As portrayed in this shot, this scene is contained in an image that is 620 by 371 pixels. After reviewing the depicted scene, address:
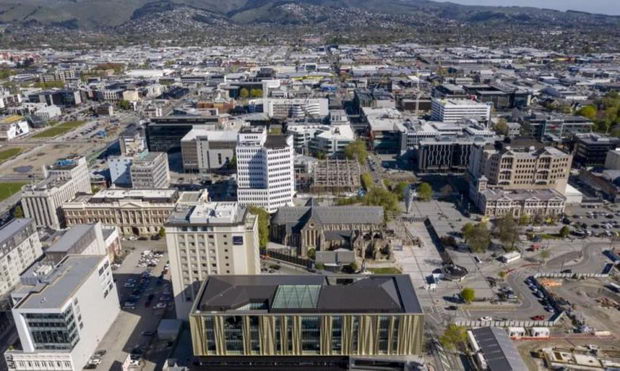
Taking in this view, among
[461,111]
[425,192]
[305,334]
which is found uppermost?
[461,111]

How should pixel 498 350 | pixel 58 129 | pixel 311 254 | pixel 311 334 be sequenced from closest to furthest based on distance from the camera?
pixel 311 334 → pixel 498 350 → pixel 311 254 → pixel 58 129

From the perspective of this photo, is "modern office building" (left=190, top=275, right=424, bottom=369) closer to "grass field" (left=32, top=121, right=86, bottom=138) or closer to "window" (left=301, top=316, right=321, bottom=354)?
"window" (left=301, top=316, right=321, bottom=354)

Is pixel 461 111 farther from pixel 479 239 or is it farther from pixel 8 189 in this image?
pixel 8 189

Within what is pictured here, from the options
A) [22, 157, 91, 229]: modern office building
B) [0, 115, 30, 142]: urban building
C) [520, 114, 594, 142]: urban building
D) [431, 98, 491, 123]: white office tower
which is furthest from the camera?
[0, 115, 30, 142]: urban building

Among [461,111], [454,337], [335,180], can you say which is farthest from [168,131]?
[454,337]

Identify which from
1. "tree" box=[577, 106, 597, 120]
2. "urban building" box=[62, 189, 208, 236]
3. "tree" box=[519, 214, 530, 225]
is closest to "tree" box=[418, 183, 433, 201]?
"tree" box=[519, 214, 530, 225]

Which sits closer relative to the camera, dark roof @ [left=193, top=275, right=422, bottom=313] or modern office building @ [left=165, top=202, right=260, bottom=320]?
dark roof @ [left=193, top=275, right=422, bottom=313]

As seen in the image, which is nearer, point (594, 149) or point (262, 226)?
point (262, 226)
